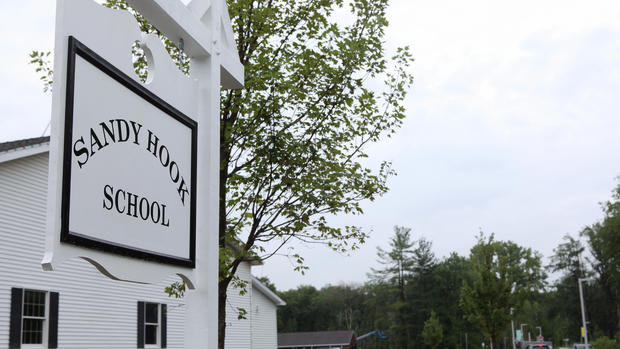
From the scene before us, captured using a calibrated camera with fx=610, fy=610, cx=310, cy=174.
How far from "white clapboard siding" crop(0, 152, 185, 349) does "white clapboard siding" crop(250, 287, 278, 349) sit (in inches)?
373

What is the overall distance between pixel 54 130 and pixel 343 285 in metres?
84.8

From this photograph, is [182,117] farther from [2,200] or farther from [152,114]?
[2,200]

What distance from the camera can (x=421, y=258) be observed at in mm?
73375

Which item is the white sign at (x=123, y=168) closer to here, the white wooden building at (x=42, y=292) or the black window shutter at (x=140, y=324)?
the white wooden building at (x=42, y=292)

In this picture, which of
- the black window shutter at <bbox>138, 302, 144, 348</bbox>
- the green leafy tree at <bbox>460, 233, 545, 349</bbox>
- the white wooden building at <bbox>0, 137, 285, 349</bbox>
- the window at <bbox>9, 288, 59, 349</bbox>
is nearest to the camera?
the window at <bbox>9, 288, 59, 349</bbox>

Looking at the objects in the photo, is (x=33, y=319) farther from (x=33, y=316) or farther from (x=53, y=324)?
(x=53, y=324)

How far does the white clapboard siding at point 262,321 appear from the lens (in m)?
27.0

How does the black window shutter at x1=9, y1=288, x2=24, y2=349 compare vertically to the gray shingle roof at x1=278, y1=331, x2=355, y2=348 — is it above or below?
above

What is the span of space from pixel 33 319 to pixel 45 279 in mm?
1002

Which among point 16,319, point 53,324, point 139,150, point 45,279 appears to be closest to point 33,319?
point 53,324

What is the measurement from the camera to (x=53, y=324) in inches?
597

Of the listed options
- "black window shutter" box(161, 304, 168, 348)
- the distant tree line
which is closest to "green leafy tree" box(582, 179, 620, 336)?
the distant tree line

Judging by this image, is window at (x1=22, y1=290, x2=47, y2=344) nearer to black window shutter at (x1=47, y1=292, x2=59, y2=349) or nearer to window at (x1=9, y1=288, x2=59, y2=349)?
window at (x1=9, y1=288, x2=59, y2=349)

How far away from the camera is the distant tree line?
69.1m
